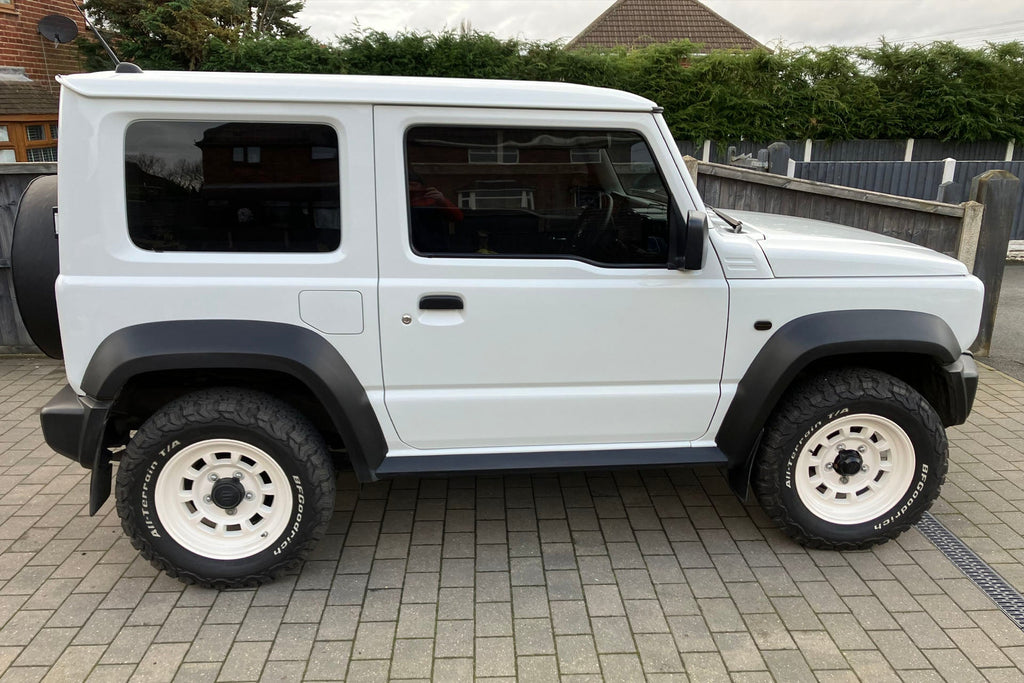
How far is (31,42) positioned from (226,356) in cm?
955

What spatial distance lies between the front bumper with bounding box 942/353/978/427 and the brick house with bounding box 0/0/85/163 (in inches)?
378

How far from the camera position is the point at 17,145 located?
8.32m

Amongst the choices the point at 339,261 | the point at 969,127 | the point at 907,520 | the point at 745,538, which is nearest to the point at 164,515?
the point at 339,261

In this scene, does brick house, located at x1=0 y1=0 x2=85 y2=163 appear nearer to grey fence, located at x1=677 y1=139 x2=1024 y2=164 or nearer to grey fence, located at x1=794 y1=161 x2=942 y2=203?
grey fence, located at x1=677 y1=139 x2=1024 y2=164

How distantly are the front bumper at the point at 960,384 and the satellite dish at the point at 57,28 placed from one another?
13.6 feet

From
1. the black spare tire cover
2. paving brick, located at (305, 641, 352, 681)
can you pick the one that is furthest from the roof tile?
paving brick, located at (305, 641, 352, 681)

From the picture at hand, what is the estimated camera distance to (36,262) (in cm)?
278

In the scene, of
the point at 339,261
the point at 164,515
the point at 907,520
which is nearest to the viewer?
the point at 339,261

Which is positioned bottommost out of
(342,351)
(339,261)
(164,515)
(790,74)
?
(164,515)

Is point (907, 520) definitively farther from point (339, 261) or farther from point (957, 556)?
point (339, 261)

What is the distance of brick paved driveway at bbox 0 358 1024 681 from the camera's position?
253 cm

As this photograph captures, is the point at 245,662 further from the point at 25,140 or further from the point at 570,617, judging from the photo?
the point at 25,140

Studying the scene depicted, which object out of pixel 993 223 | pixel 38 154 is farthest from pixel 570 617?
pixel 38 154

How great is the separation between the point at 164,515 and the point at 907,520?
10.6 feet
